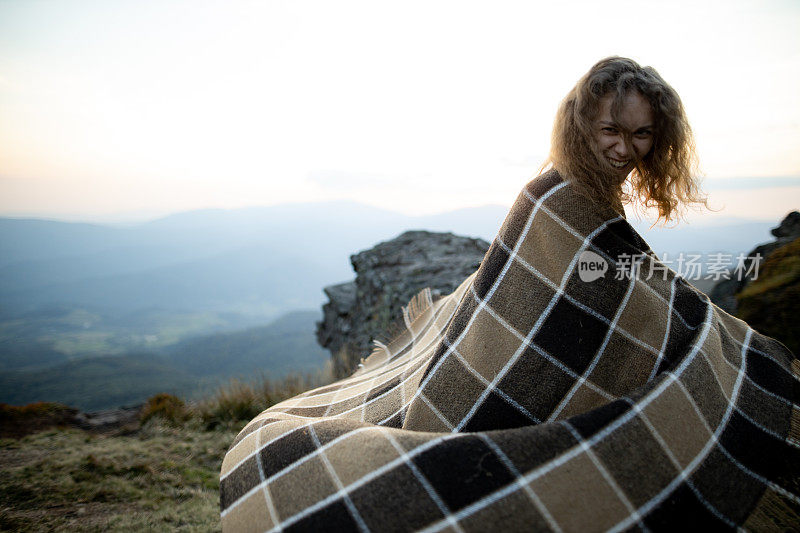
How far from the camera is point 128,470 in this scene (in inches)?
122

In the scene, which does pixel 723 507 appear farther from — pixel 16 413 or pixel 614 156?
pixel 16 413

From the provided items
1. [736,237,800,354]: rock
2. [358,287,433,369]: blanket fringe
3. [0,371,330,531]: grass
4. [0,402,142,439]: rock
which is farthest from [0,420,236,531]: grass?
[736,237,800,354]: rock

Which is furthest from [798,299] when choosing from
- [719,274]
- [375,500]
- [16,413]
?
[16,413]

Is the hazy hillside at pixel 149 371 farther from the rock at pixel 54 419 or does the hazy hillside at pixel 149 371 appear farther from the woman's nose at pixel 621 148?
the woman's nose at pixel 621 148

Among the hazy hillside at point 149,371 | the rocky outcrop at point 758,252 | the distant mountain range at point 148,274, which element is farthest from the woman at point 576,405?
the distant mountain range at point 148,274

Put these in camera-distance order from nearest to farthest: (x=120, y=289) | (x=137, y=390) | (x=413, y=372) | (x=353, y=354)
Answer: (x=413, y=372) < (x=353, y=354) < (x=137, y=390) < (x=120, y=289)

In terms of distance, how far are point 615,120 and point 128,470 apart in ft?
12.3

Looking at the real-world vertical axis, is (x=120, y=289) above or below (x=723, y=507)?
below

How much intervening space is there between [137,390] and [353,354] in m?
31.6

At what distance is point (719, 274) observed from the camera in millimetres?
3617

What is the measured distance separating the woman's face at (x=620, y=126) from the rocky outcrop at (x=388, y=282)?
2.62m

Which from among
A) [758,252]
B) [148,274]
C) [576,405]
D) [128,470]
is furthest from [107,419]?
[148,274]

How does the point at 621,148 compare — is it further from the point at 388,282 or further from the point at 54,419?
the point at 54,419

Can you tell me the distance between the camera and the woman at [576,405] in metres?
1.28
